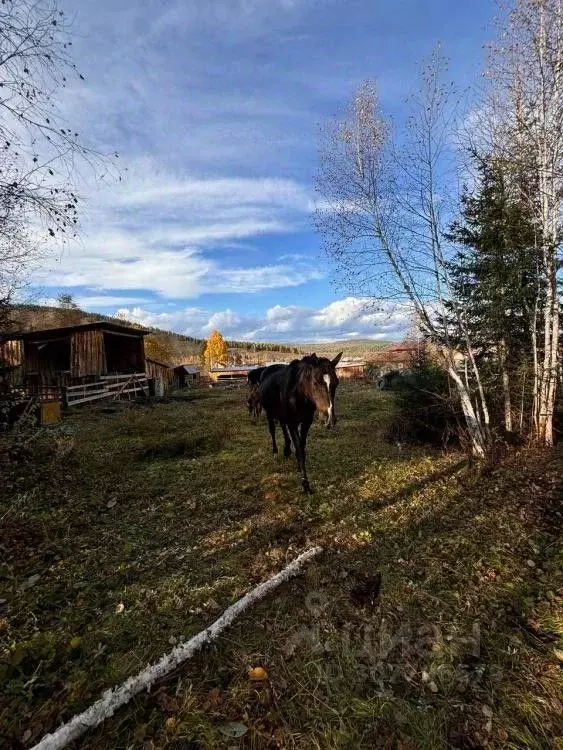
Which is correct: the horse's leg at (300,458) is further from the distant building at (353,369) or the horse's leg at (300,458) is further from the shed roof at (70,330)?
the distant building at (353,369)

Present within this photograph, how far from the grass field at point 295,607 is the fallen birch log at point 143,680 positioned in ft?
0.22

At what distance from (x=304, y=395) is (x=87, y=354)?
2051 centimetres

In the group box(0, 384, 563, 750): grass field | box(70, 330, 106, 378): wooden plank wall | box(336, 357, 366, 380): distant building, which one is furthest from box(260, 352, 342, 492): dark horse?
box(336, 357, 366, 380): distant building

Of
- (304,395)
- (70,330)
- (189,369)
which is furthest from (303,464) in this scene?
(189,369)

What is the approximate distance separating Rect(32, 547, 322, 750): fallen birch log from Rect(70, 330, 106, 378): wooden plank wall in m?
22.8

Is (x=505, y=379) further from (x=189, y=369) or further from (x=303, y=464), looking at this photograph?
(x=189, y=369)

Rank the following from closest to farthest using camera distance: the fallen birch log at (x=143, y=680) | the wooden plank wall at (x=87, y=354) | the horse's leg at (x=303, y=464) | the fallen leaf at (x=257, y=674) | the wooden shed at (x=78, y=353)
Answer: the fallen birch log at (x=143, y=680)
the fallen leaf at (x=257, y=674)
the horse's leg at (x=303, y=464)
the wooden plank wall at (x=87, y=354)
the wooden shed at (x=78, y=353)

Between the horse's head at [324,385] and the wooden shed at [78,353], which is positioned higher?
the wooden shed at [78,353]

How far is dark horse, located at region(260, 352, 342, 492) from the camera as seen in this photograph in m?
6.14

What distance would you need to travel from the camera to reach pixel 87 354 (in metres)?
23.1

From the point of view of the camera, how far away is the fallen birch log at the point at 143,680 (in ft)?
7.14

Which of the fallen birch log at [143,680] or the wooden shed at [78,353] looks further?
the wooden shed at [78,353]

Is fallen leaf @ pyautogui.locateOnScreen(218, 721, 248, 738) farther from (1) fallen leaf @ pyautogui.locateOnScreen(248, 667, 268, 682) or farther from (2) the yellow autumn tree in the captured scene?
(2) the yellow autumn tree

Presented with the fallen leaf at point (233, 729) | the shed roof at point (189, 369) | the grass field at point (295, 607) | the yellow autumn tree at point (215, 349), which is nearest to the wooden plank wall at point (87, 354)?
the grass field at point (295, 607)
